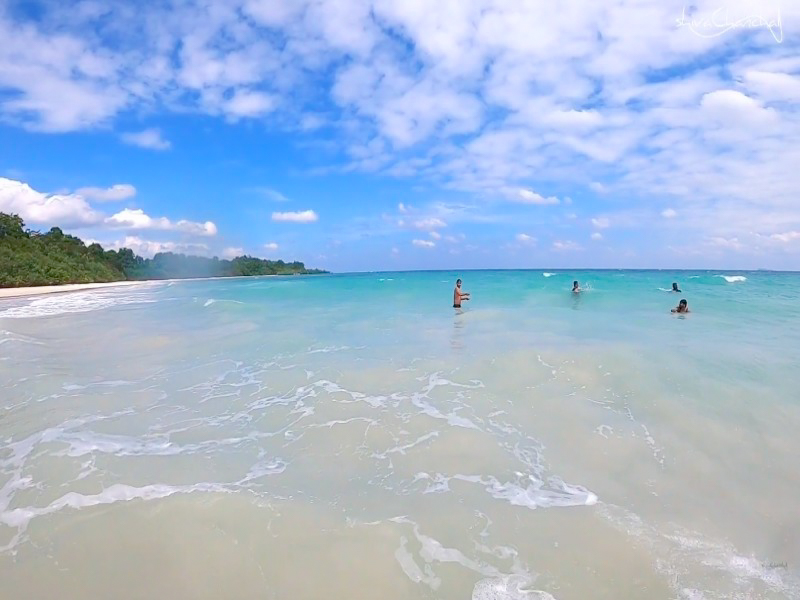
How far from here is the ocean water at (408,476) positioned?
11.5 ft

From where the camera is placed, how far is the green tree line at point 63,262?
54.3 metres

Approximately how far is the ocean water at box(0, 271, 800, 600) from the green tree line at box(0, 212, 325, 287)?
189 feet

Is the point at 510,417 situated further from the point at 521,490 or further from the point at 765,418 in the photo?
the point at 765,418

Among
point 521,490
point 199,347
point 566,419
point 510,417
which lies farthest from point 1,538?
point 199,347

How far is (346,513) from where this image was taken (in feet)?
14.2

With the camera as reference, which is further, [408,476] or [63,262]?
[63,262]

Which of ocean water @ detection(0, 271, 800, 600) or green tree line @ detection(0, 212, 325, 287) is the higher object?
green tree line @ detection(0, 212, 325, 287)

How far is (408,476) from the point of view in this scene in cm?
503

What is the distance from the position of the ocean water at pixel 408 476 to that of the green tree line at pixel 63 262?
189 ft

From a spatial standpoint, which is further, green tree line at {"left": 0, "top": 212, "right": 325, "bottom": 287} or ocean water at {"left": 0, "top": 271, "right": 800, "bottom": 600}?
green tree line at {"left": 0, "top": 212, "right": 325, "bottom": 287}

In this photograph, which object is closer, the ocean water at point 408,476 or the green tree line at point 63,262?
the ocean water at point 408,476

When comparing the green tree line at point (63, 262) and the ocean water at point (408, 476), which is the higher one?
the green tree line at point (63, 262)

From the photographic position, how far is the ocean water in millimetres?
3502

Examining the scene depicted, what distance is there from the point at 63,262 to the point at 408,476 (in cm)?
7817
